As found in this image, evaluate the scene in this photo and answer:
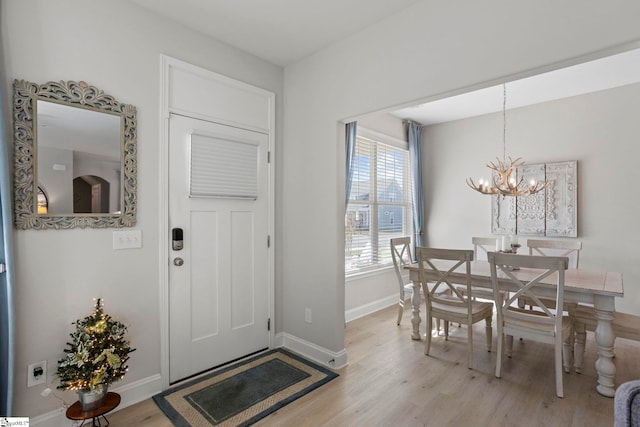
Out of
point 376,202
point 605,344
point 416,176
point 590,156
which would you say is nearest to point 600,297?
point 605,344

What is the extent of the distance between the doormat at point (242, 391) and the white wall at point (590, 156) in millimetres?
3363

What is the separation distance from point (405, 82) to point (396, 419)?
233cm

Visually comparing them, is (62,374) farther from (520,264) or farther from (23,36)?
(520,264)

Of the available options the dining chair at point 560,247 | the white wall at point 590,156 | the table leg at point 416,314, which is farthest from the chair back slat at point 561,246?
the table leg at point 416,314

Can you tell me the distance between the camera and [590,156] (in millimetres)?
3822

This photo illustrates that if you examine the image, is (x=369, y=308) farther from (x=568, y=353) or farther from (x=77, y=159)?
(x=77, y=159)

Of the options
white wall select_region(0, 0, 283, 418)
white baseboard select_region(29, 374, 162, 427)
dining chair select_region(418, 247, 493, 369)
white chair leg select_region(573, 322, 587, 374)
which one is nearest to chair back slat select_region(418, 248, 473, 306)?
dining chair select_region(418, 247, 493, 369)

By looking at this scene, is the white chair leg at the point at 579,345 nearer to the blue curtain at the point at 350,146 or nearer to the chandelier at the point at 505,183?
the chandelier at the point at 505,183

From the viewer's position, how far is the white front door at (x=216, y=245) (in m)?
2.54

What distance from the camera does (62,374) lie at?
1835 mm

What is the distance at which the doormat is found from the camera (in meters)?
2.12

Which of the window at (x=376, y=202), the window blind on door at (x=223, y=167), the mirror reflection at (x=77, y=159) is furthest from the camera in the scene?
the window at (x=376, y=202)

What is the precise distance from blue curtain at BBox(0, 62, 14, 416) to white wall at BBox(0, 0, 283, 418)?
0.12m

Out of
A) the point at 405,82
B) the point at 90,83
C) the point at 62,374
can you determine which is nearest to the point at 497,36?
the point at 405,82
